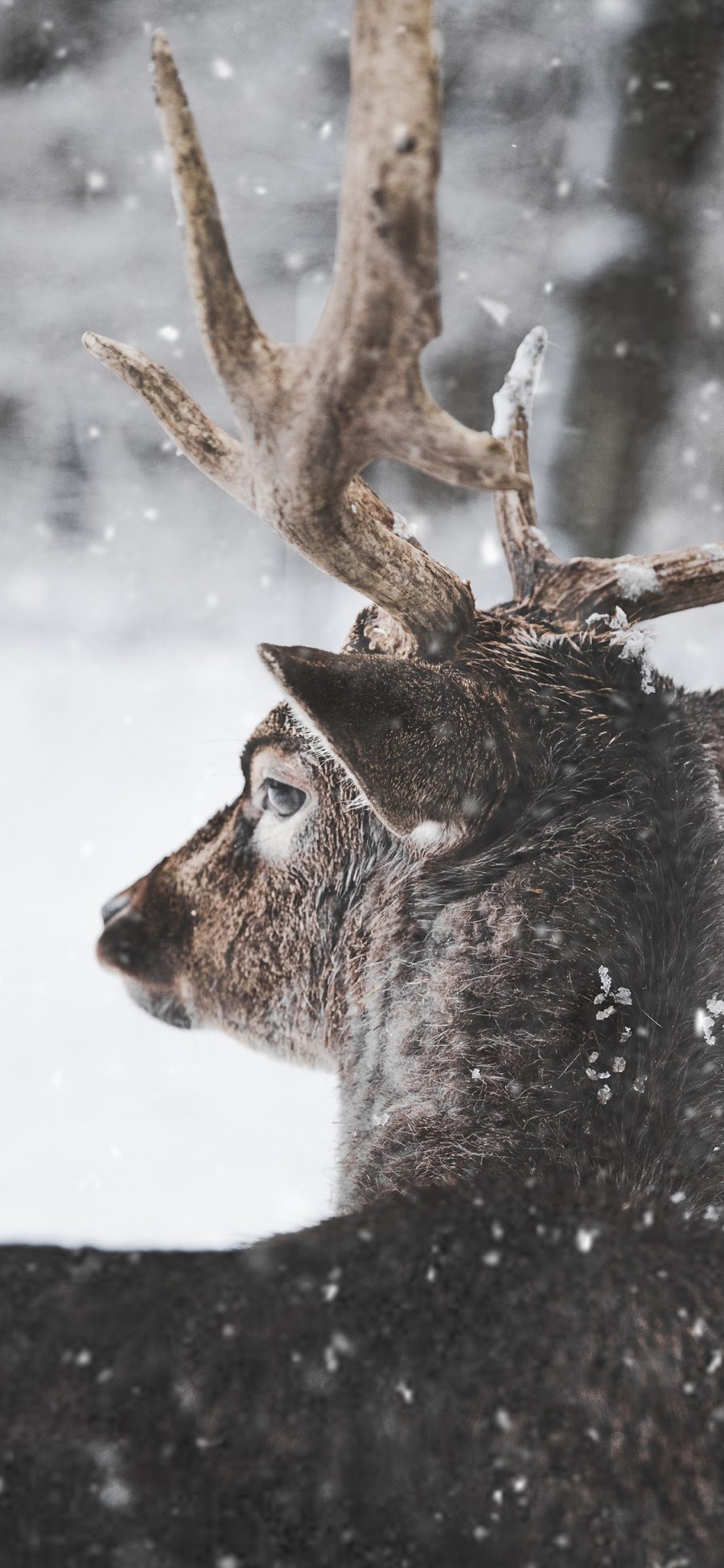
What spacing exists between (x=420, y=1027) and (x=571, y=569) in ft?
1.78

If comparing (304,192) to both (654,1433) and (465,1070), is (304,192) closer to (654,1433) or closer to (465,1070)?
(465,1070)

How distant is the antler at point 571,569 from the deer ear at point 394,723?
243 mm

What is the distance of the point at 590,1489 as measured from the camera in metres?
0.84

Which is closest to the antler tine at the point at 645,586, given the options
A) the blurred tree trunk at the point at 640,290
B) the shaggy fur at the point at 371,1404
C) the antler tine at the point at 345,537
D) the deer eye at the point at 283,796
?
the antler tine at the point at 345,537

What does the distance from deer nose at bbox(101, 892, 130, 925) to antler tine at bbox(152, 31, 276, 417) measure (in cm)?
72

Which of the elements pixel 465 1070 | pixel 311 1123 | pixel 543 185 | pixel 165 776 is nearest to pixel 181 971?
pixel 465 1070

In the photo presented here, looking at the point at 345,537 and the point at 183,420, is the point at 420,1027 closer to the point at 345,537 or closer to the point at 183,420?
the point at 345,537

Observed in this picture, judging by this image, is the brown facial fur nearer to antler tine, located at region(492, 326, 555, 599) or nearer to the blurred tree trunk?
antler tine, located at region(492, 326, 555, 599)

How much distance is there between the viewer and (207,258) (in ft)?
2.50

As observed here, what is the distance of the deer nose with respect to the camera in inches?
54.6

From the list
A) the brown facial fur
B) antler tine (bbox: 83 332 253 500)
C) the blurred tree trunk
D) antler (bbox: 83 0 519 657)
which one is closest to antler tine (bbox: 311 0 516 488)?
antler (bbox: 83 0 519 657)

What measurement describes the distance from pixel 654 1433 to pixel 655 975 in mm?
411

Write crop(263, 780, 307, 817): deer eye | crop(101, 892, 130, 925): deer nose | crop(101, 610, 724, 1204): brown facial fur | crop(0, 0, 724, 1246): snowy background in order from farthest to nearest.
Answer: crop(0, 0, 724, 1246): snowy background < crop(101, 892, 130, 925): deer nose < crop(263, 780, 307, 817): deer eye < crop(101, 610, 724, 1204): brown facial fur

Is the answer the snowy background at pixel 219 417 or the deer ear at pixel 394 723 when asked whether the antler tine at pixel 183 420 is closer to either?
the deer ear at pixel 394 723
